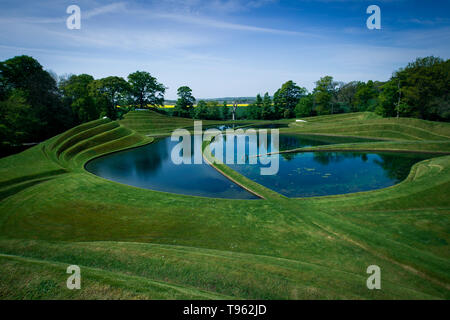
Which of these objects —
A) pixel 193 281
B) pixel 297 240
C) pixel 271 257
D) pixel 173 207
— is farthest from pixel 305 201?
pixel 193 281

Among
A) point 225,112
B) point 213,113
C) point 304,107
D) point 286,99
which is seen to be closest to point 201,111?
point 213,113

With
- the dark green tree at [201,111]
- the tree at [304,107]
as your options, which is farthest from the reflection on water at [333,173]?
the dark green tree at [201,111]

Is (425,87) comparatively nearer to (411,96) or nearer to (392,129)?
Answer: (411,96)

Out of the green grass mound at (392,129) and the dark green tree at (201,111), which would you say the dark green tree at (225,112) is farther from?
the green grass mound at (392,129)

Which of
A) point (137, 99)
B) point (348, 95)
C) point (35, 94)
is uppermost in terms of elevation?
point (348, 95)

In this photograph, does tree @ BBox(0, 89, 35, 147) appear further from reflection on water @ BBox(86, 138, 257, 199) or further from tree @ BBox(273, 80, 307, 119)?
tree @ BBox(273, 80, 307, 119)

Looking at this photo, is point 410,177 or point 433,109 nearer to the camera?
point 410,177
